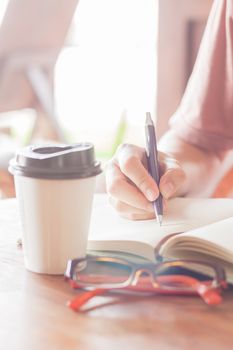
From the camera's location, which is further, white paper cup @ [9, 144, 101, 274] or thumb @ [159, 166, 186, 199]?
thumb @ [159, 166, 186, 199]

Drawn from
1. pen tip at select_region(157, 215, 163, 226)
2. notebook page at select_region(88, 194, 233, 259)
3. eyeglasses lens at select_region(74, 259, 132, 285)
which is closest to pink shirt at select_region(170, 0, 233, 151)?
notebook page at select_region(88, 194, 233, 259)

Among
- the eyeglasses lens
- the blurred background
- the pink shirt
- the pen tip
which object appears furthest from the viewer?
the blurred background

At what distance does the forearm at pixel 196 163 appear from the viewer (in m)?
1.21

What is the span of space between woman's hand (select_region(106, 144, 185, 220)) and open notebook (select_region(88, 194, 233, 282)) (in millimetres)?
18

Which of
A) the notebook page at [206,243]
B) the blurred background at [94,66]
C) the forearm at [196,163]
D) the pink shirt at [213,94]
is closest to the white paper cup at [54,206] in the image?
the notebook page at [206,243]

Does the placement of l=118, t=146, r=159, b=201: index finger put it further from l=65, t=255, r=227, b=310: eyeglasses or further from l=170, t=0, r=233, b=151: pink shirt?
l=170, t=0, r=233, b=151: pink shirt

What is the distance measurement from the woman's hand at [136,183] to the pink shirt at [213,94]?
38 cm

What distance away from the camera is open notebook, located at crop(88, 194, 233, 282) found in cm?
74

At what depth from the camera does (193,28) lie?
9.81 feet

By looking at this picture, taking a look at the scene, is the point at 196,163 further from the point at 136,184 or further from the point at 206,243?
the point at 206,243

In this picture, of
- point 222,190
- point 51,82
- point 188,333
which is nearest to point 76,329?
point 188,333

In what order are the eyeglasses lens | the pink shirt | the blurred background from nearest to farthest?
the eyeglasses lens, the pink shirt, the blurred background

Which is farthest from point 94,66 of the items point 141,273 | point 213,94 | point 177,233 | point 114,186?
point 141,273

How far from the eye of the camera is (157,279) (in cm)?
70
